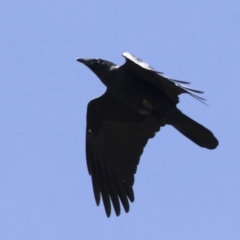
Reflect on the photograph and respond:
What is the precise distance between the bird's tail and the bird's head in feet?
3.37

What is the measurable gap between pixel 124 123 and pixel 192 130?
4.79ft

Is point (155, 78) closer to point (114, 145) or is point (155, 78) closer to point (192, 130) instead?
point (192, 130)

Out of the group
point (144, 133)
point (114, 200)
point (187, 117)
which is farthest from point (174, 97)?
point (114, 200)

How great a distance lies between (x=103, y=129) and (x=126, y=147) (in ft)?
1.60

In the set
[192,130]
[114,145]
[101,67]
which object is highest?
[101,67]

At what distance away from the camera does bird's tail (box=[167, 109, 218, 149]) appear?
1123 cm

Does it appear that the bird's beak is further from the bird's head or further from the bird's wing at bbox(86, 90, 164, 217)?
the bird's wing at bbox(86, 90, 164, 217)

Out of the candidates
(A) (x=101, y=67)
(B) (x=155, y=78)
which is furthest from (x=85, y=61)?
(B) (x=155, y=78)

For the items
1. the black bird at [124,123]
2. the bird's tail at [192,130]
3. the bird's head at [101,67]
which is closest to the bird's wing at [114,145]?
the black bird at [124,123]

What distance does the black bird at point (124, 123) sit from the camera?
1113cm

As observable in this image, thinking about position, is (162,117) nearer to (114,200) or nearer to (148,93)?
Result: (148,93)

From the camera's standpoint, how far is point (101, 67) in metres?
11.3

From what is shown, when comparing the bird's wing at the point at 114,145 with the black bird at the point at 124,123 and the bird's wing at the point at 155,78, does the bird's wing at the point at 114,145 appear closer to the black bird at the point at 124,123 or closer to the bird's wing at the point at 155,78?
the black bird at the point at 124,123

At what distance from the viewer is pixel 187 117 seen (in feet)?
36.9
